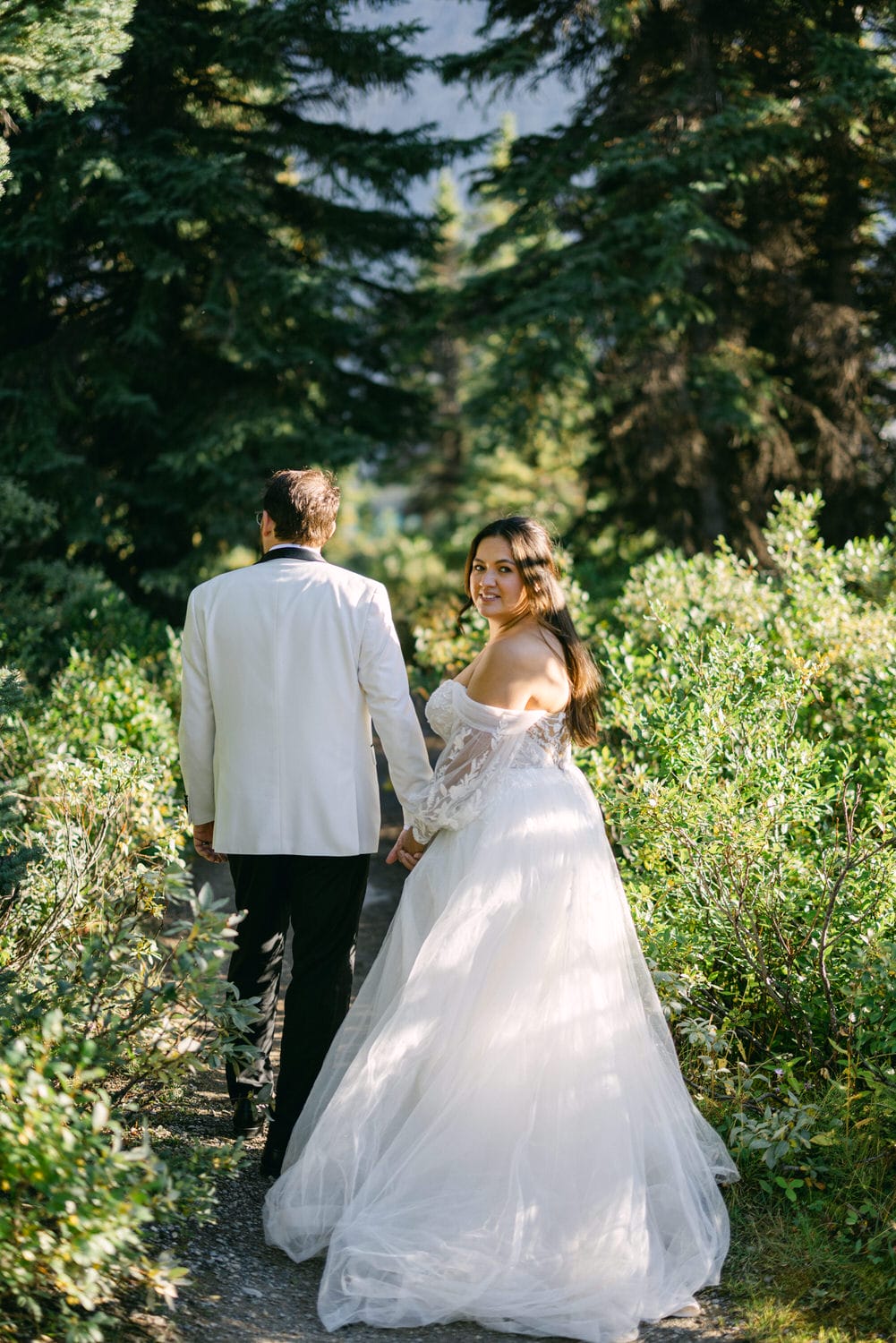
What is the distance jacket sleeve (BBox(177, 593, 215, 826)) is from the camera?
3.74m

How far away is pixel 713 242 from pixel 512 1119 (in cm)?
863

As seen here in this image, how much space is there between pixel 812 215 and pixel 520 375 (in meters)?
4.11

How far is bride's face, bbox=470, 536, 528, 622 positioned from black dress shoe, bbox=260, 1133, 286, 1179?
1.95 metres

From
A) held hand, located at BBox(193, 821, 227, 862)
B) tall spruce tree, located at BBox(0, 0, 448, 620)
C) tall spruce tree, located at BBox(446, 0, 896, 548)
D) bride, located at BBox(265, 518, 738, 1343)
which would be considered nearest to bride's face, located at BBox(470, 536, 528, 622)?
bride, located at BBox(265, 518, 738, 1343)

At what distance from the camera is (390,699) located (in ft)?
11.9

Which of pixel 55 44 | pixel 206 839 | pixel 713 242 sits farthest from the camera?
pixel 713 242

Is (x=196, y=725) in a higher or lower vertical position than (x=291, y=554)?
lower

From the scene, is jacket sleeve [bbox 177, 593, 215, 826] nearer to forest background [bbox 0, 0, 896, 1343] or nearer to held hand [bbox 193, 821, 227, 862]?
held hand [bbox 193, 821, 227, 862]

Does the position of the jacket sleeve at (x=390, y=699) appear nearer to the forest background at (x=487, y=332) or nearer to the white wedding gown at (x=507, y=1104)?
Answer: the white wedding gown at (x=507, y=1104)

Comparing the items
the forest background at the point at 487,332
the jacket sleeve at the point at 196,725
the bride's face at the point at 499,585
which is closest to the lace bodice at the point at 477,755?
the bride's face at the point at 499,585

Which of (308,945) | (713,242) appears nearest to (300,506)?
(308,945)

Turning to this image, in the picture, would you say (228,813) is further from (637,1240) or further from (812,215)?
(812,215)

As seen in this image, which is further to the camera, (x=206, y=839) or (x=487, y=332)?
(x=487, y=332)

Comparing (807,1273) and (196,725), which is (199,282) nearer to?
(196,725)
